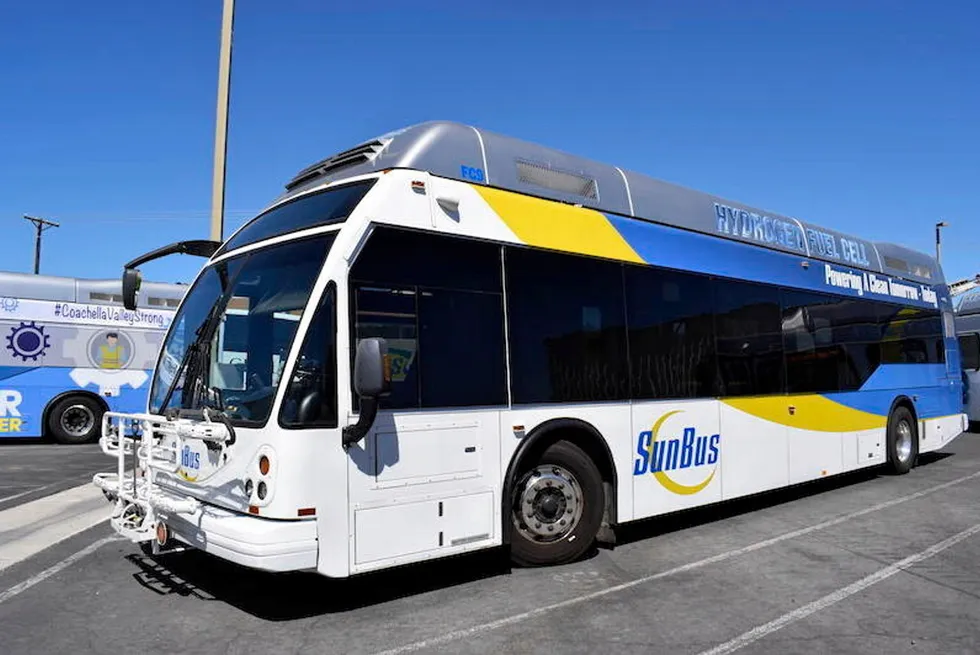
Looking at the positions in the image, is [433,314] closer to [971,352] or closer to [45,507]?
[45,507]

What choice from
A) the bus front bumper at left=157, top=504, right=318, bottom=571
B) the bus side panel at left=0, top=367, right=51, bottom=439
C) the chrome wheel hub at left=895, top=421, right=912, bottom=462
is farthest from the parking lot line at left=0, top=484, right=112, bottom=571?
the chrome wheel hub at left=895, top=421, right=912, bottom=462

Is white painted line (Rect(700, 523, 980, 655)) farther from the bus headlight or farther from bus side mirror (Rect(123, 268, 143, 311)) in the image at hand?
bus side mirror (Rect(123, 268, 143, 311))

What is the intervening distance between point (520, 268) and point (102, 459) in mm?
11308

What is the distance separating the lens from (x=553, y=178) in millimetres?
6504

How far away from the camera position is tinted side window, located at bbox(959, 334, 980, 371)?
521 inches

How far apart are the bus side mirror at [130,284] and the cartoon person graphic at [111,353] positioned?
11.5 metres

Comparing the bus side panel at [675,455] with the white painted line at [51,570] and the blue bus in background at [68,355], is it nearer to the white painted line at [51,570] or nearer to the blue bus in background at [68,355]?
the white painted line at [51,570]

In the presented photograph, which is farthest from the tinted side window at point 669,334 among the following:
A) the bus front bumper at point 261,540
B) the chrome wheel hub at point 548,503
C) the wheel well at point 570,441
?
the bus front bumper at point 261,540

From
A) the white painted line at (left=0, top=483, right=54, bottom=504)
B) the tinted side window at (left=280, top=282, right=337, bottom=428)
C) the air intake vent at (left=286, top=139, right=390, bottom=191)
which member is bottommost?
the white painted line at (left=0, top=483, right=54, bottom=504)

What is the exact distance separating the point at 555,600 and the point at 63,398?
14714 mm

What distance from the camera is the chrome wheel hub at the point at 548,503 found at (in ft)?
18.5

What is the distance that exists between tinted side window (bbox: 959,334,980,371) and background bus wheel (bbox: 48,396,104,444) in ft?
58.5

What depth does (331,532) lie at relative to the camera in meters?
4.45

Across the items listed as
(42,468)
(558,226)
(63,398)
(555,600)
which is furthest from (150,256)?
(63,398)
